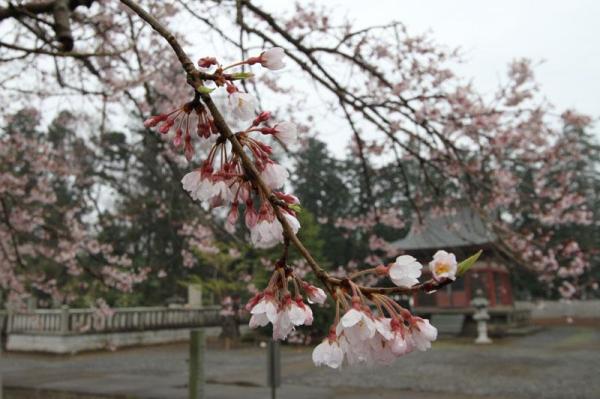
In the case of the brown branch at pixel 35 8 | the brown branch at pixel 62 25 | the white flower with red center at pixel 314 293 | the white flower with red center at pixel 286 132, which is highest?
the brown branch at pixel 35 8

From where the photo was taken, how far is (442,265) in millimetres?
761

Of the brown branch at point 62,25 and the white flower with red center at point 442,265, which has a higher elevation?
the brown branch at point 62,25

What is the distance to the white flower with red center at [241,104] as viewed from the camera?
959mm

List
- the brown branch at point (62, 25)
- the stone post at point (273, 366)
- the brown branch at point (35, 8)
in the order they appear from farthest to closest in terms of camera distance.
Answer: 1. the stone post at point (273, 366)
2. the brown branch at point (35, 8)
3. the brown branch at point (62, 25)

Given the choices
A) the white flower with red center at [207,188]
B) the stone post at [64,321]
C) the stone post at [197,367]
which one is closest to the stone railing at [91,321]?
the stone post at [64,321]

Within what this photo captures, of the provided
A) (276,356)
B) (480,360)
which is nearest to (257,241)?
(276,356)

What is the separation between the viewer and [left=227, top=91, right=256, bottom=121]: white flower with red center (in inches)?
37.8

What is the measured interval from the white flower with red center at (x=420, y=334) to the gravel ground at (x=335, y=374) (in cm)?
696

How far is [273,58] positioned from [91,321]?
15.3 meters

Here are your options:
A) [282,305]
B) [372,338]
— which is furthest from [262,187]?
[372,338]

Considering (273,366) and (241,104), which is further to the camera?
(273,366)

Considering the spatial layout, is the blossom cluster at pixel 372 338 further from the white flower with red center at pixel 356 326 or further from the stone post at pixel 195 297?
the stone post at pixel 195 297

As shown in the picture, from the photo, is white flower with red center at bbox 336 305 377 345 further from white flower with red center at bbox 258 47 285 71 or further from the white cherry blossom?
white flower with red center at bbox 258 47 285 71

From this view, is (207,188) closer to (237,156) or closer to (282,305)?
(237,156)
